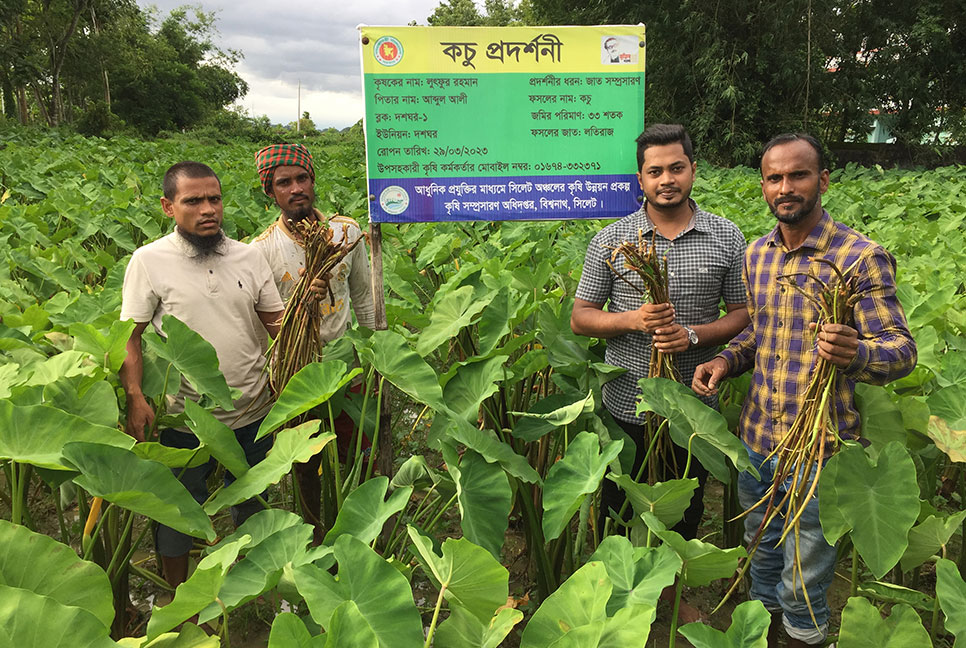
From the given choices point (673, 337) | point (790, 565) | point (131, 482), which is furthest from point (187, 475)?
point (790, 565)

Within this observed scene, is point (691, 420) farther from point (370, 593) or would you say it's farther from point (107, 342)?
point (107, 342)

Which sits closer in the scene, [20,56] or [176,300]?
[176,300]

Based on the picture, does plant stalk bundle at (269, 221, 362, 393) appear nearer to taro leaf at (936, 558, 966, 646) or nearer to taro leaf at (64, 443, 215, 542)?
taro leaf at (64, 443, 215, 542)

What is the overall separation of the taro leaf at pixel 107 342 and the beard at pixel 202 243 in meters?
0.35

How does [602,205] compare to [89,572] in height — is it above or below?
above

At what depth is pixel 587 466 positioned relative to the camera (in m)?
1.53

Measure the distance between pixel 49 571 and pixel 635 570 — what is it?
1032 mm

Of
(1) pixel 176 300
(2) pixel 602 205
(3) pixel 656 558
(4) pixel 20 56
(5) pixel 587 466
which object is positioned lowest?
(3) pixel 656 558

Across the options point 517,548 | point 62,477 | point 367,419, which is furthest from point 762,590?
point 62,477

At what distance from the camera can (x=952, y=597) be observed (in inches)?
48.9

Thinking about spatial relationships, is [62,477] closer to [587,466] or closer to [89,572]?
[89,572]

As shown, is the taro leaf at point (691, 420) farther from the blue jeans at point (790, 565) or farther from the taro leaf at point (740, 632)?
the taro leaf at point (740, 632)

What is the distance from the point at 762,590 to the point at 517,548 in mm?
909

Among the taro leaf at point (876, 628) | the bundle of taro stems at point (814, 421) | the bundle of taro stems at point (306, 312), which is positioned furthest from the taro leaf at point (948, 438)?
the bundle of taro stems at point (306, 312)
